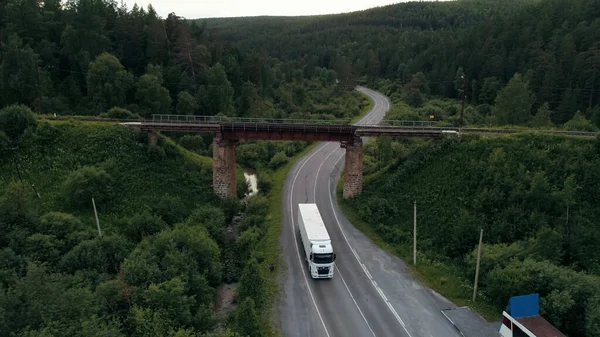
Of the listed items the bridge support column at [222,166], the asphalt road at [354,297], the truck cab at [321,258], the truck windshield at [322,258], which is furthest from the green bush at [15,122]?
the truck windshield at [322,258]

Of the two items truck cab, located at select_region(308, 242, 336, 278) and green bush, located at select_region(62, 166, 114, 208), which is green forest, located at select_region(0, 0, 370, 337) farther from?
truck cab, located at select_region(308, 242, 336, 278)

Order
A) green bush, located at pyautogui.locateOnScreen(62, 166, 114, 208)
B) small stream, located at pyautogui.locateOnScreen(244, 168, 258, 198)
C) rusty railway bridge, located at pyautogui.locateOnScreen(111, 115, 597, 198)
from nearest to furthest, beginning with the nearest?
green bush, located at pyautogui.locateOnScreen(62, 166, 114, 208) < rusty railway bridge, located at pyautogui.locateOnScreen(111, 115, 597, 198) < small stream, located at pyautogui.locateOnScreen(244, 168, 258, 198)

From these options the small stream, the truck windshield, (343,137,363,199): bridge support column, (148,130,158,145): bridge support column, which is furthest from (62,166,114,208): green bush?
(343,137,363,199): bridge support column

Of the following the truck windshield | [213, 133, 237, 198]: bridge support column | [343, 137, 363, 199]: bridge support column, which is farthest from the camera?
[213, 133, 237, 198]: bridge support column

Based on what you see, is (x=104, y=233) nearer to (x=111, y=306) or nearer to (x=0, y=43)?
(x=111, y=306)

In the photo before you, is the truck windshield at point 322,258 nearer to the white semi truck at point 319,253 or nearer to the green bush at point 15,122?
the white semi truck at point 319,253

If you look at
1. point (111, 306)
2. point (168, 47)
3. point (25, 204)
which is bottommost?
point (111, 306)

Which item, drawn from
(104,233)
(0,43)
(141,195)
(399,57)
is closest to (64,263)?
(104,233)
